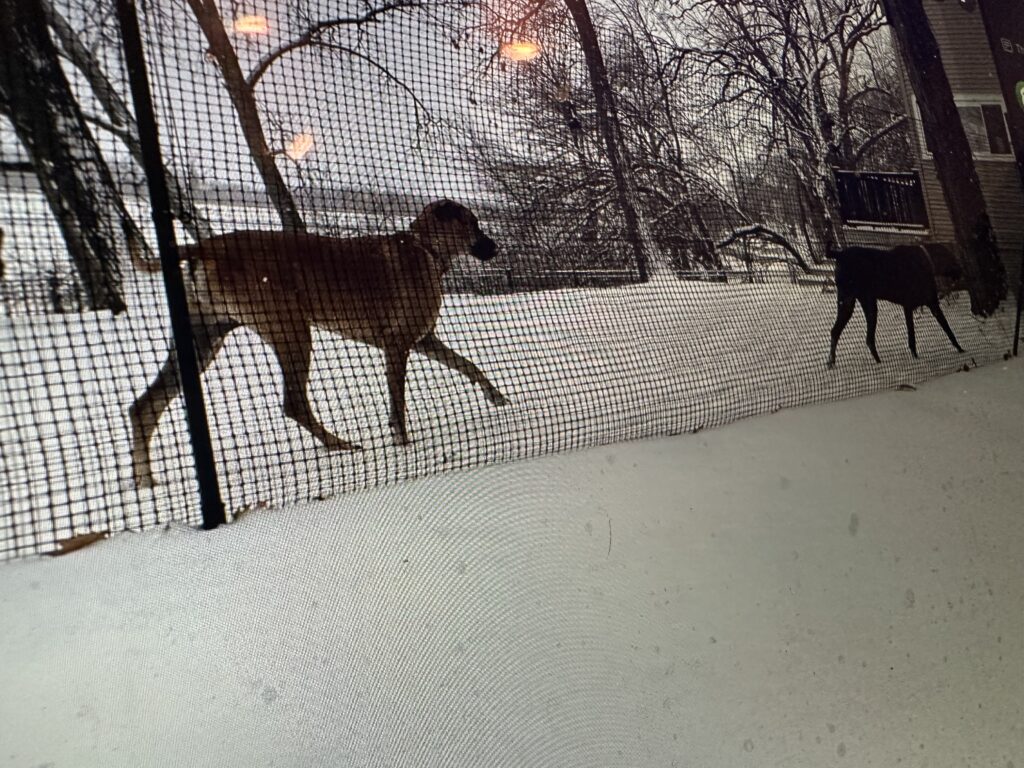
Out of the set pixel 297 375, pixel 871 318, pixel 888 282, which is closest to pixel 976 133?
pixel 888 282

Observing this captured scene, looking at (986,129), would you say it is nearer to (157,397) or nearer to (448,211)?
(448,211)

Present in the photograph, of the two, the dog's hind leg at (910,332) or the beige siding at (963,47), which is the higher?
the beige siding at (963,47)

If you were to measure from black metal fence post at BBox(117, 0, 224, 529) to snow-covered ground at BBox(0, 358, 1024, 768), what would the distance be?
0.10 metres

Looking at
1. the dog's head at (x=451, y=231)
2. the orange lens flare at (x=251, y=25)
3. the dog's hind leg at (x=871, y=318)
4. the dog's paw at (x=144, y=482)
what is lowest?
the dog's hind leg at (x=871, y=318)

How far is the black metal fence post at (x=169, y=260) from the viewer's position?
29.9 inches

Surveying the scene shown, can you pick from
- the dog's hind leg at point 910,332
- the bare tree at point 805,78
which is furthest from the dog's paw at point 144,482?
the dog's hind leg at point 910,332

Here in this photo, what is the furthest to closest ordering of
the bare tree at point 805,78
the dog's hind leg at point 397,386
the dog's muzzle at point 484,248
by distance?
1. the bare tree at point 805,78
2. the dog's muzzle at point 484,248
3. the dog's hind leg at point 397,386

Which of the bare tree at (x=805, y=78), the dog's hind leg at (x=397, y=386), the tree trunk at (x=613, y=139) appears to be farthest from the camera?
the bare tree at (x=805, y=78)

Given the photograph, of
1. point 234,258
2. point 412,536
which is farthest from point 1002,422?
point 234,258

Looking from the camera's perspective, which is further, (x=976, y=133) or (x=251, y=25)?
(x=976, y=133)

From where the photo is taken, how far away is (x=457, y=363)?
38.0 inches

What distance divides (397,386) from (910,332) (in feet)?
3.68

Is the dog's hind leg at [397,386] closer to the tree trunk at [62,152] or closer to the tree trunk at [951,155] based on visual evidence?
the tree trunk at [62,152]

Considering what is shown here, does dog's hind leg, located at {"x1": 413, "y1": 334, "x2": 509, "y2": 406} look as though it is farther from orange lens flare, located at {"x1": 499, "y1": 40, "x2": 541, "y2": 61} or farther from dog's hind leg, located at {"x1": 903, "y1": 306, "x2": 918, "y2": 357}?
dog's hind leg, located at {"x1": 903, "y1": 306, "x2": 918, "y2": 357}
